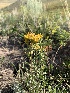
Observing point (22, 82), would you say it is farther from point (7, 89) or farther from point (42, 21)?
point (42, 21)

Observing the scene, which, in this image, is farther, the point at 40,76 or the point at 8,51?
the point at 8,51

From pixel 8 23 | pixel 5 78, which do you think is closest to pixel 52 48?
pixel 5 78

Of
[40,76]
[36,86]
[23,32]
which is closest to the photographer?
[36,86]

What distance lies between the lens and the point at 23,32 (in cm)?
1048

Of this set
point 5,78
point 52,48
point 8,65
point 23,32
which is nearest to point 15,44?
point 23,32

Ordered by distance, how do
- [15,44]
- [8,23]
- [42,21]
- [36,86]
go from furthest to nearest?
[8,23]
[42,21]
[15,44]
[36,86]

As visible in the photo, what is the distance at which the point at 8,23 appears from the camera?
13422mm

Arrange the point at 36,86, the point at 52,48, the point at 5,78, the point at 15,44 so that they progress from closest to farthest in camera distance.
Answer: the point at 36,86 < the point at 5,78 < the point at 52,48 < the point at 15,44

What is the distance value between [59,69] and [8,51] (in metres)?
2.99

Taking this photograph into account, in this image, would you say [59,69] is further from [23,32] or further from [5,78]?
[23,32]

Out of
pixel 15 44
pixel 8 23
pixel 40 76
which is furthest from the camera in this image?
pixel 8 23

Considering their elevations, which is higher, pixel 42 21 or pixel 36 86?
pixel 42 21

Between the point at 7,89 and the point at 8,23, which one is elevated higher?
the point at 8,23

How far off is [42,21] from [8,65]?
480 cm
